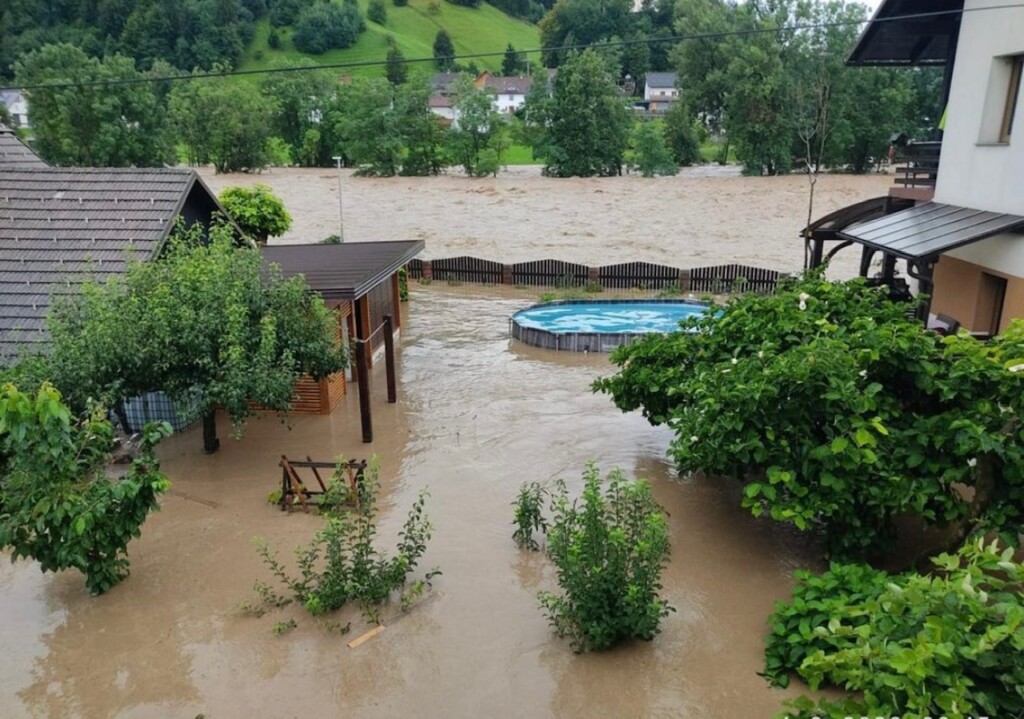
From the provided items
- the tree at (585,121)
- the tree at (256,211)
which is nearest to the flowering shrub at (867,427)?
the tree at (256,211)

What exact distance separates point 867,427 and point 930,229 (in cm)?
602

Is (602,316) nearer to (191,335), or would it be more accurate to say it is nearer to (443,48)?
(191,335)

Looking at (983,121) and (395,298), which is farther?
(395,298)

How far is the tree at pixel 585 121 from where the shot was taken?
48906 millimetres

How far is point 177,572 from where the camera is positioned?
359 inches

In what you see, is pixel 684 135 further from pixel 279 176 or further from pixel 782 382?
pixel 782 382

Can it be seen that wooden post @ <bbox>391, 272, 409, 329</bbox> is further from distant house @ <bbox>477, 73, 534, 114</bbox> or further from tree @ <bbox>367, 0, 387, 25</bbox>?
tree @ <bbox>367, 0, 387, 25</bbox>

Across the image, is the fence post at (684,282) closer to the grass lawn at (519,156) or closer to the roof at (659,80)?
the grass lawn at (519,156)

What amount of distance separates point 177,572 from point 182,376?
3127mm

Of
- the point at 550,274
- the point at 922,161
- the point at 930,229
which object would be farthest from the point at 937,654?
the point at 550,274

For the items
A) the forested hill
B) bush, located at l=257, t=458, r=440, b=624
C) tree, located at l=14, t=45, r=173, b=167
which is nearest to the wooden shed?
bush, located at l=257, t=458, r=440, b=624

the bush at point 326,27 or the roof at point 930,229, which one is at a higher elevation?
the bush at point 326,27

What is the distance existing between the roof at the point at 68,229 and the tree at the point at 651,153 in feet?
126

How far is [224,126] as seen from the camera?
160 feet
